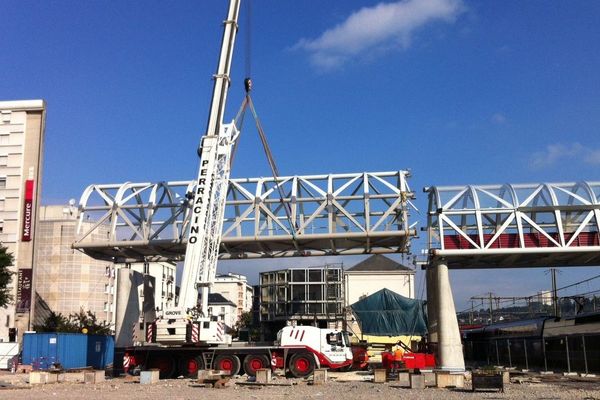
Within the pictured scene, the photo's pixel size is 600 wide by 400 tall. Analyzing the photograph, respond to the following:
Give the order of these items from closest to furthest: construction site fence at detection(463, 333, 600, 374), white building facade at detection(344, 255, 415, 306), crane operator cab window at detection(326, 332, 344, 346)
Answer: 1. construction site fence at detection(463, 333, 600, 374)
2. crane operator cab window at detection(326, 332, 344, 346)
3. white building facade at detection(344, 255, 415, 306)

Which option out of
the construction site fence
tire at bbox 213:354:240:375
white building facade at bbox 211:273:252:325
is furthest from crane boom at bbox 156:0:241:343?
white building facade at bbox 211:273:252:325

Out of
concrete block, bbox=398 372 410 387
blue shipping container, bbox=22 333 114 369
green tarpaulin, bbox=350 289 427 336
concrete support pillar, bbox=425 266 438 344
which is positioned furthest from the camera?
green tarpaulin, bbox=350 289 427 336

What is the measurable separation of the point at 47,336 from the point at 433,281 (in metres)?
24.7

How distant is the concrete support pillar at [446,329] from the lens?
34.0 meters

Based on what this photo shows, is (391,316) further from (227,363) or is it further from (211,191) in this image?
(211,191)

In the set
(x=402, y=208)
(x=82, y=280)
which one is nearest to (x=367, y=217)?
(x=402, y=208)

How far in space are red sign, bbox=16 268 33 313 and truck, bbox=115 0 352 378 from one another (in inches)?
1069

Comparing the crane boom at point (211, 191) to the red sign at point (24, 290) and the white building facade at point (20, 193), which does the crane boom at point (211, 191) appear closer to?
the red sign at point (24, 290)

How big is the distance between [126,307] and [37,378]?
10.4m

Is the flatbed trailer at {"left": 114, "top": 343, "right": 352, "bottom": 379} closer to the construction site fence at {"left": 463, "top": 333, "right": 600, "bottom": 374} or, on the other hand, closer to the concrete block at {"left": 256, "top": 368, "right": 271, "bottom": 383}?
the concrete block at {"left": 256, "top": 368, "right": 271, "bottom": 383}

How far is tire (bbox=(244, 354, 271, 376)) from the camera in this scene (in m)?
32.8

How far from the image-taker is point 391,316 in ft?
175

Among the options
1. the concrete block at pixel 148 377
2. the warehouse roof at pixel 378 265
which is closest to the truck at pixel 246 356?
the concrete block at pixel 148 377

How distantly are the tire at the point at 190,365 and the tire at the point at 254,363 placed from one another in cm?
224
